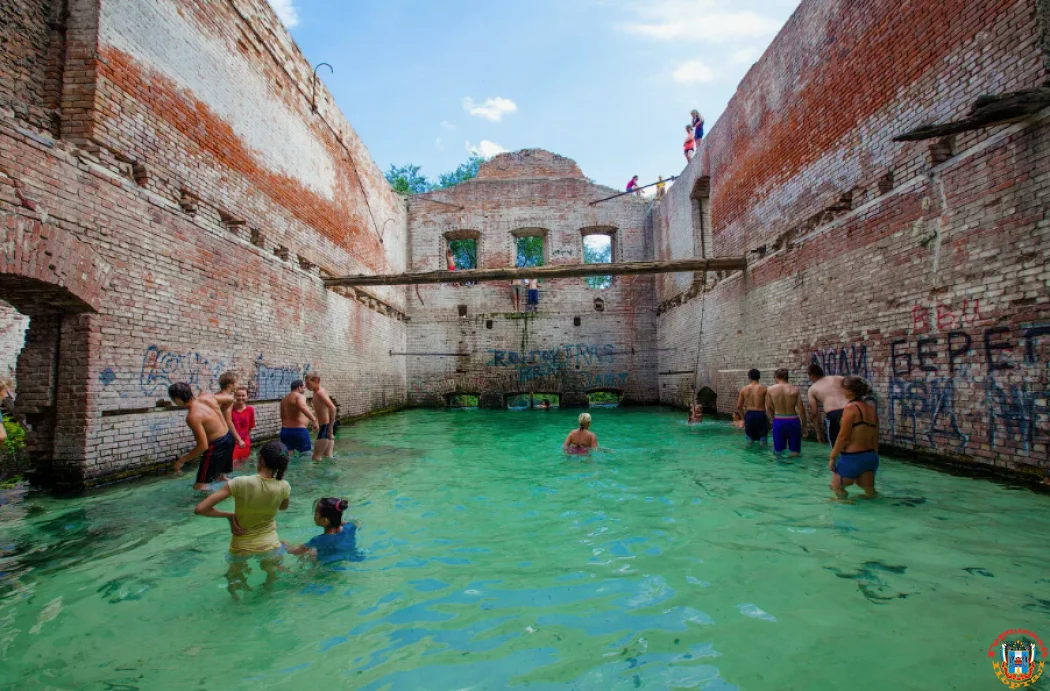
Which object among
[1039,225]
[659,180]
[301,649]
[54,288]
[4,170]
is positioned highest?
[659,180]

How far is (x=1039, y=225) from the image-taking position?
15.1 ft

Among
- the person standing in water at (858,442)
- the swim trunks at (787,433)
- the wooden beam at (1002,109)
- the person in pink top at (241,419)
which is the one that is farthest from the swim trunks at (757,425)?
the person in pink top at (241,419)

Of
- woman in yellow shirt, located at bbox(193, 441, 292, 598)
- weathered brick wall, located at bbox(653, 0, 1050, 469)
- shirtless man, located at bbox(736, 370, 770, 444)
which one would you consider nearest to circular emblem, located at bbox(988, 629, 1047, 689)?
weathered brick wall, located at bbox(653, 0, 1050, 469)

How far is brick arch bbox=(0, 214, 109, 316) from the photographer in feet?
15.0

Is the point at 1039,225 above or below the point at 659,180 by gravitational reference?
below

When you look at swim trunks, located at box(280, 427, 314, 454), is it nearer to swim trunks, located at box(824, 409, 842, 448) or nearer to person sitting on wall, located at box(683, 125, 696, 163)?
swim trunks, located at box(824, 409, 842, 448)

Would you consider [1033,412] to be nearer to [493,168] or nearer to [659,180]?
[659,180]

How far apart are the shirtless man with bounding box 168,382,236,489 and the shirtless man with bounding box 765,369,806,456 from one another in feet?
22.8

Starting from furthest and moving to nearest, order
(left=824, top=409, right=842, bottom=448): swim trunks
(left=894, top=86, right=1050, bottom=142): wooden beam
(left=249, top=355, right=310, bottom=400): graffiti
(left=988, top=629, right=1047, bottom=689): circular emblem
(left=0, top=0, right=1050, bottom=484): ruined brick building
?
(left=249, top=355, right=310, bottom=400): graffiti < (left=824, top=409, right=842, bottom=448): swim trunks < (left=0, top=0, right=1050, bottom=484): ruined brick building < (left=894, top=86, right=1050, bottom=142): wooden beam < (left=988, top=629, right=1047, bottom=689): circular emblem

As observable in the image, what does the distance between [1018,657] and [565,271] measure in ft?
30.7

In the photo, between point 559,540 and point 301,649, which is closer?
point 301,649

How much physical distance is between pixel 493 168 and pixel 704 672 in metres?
17.6

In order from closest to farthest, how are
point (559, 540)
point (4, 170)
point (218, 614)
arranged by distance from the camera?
point (218, 614) → point (559, 540) → point (4, 170)

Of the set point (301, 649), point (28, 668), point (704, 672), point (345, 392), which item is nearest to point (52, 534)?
point (28, 668)
